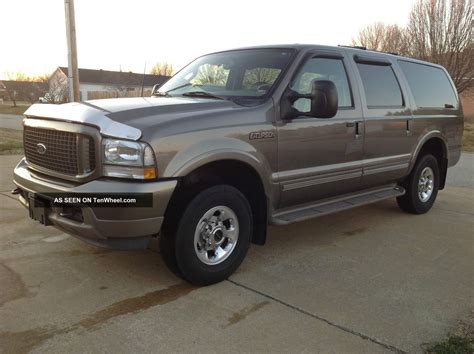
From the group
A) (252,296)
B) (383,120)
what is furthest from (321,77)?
(252,296)

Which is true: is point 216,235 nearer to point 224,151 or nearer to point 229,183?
point 229,183

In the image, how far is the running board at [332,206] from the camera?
4309 mm

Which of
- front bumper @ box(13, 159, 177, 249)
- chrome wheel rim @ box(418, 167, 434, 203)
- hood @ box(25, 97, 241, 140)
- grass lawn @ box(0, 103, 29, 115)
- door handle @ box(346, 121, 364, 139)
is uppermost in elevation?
hood @ box(25, 97, 241, 140)

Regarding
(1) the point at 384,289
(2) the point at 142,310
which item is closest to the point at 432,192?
(1) the point at 384,289

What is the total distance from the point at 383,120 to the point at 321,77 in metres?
1.07

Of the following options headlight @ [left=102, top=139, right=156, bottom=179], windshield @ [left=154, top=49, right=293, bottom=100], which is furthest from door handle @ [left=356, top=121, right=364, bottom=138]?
headlight @ [left=102, top=139, right=156, bottom=179]

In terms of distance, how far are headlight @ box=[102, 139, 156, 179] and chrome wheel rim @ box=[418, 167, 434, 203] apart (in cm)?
439

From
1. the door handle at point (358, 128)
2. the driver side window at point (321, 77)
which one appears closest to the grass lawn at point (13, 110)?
the driver side window at point (321, 77)

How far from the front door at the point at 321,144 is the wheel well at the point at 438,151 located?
167cm

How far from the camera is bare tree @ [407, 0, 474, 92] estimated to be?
85.0ft

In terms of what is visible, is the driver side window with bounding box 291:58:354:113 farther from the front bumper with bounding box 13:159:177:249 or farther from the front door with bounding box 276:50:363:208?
the front bumper with bounding box 13:159:177:249

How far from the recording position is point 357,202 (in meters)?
5.11

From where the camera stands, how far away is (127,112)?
3428mm

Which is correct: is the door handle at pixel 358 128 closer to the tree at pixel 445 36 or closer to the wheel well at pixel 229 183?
the wheel well at pixel 229 183
